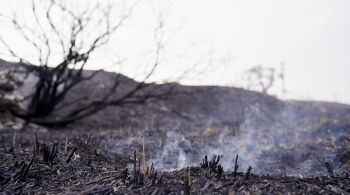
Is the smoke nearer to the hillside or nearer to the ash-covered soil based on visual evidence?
the hillside

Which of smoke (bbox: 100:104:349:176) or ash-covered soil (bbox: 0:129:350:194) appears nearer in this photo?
ash-covered soil (bbox: 0:129:350:194)

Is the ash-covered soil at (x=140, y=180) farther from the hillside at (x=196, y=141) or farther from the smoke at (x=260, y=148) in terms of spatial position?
the smoke at (x=260, y=148)

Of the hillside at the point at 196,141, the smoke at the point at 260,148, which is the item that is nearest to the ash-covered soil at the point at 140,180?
the hillside at the point at 196,141

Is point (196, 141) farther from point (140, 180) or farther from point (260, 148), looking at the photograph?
point (140, 180)

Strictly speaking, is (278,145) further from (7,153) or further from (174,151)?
(7,153)

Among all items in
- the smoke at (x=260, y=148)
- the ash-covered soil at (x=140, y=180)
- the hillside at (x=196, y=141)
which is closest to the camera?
the ash-covered soil at (x=140, y=180)

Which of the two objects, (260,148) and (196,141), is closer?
(260,148)

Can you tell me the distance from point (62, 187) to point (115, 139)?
3.84 meters

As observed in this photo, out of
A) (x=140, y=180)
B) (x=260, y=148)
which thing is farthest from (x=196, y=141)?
(x=140, y=180)

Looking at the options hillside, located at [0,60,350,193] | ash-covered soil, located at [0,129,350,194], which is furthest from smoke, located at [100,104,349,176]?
ash-covered soil, located at [0,129,350,194]

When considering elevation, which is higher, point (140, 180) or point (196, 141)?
point (196, 141)

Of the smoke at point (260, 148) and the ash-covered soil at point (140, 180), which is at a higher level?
the smoke at point (260, 148)

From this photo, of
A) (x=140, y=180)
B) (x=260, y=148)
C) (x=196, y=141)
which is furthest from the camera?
(x=196, y=141)

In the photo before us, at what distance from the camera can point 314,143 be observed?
6.75m
